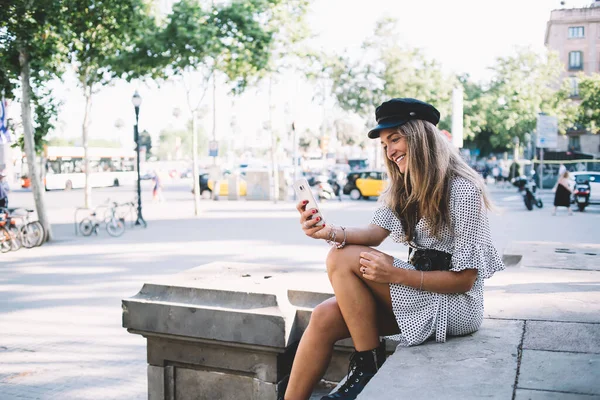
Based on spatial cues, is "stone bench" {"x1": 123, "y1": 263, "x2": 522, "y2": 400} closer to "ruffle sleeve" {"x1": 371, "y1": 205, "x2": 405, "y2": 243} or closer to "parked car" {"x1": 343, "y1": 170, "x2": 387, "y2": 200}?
"ruffle sleeve" {"x1": 371, "y1": 205, "x2": 405, "y2": 243}

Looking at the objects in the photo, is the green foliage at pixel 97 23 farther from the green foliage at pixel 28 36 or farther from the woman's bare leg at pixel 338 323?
the woman's bare leg at pixel 338 323

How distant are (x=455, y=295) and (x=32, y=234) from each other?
41.4 ft

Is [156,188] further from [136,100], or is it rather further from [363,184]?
[363,184]

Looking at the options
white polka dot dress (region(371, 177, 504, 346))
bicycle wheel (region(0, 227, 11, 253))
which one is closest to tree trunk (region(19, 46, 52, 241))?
bicycle wheel (region(0, 227, 11, 253))

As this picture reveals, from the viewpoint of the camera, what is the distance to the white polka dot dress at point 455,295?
2818 millimetres

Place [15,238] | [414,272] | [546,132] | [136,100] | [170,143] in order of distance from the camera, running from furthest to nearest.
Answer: [170,143], [546,132], [136,100], [15,238], [414,272]

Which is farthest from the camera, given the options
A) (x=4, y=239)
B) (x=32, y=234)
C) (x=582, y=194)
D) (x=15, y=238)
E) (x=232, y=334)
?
(x=582, y=194)

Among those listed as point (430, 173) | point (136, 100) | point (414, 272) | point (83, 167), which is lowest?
point (414, 272)

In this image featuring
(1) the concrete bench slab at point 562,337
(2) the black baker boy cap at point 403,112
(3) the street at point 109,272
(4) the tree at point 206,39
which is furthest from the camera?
(4) the tree at point 206,39

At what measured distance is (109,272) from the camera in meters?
9.88

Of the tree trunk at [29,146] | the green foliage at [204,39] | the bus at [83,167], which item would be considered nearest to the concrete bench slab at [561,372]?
the tree trunk at [29,146]

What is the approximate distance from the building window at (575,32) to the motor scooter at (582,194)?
48.6 meters

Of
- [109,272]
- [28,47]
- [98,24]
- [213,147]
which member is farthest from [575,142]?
[109,272]

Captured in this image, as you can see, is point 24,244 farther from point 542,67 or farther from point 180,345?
point 542,67
